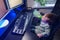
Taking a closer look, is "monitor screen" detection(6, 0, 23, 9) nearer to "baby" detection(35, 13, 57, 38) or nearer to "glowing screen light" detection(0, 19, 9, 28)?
"glowing screen light" detection(0, 19, 9, 28)

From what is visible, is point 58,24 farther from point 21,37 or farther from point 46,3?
point 46,3

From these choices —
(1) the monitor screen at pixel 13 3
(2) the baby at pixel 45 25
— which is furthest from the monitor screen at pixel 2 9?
(2) the baby at pixel 45 25

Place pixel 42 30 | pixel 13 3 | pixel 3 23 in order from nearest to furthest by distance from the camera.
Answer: pixel 42 30 → pixel 3 23 → pixel 13 3

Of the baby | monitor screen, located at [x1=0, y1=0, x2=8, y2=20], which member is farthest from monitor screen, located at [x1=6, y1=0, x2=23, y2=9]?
the baby

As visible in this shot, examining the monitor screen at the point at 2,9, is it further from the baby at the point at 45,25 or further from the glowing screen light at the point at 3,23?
the baby at the point at 45,25

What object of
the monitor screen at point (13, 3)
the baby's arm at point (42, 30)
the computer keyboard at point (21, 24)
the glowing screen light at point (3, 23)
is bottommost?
the computer keyboard at point (21, 24)

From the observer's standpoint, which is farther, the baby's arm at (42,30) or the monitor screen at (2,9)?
the monitor screen at (2,9)

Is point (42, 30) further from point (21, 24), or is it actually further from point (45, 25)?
point (21, 24)

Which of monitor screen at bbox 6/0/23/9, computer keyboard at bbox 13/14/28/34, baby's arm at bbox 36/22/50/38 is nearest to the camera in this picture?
baby's arm at bbox 36/22/50/38

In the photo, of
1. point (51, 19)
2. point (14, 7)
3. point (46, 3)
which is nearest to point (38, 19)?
point (51, 19)

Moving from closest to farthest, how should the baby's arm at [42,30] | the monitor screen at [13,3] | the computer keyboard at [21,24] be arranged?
the baby's arm at [42,30] → the computer keyboard at [21,24] → the monitor screen at [13,3]

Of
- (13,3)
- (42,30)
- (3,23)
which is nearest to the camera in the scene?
(42,30)

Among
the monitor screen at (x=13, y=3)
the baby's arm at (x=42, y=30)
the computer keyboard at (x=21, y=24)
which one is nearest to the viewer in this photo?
the baby's arm at (x=42, y=30)

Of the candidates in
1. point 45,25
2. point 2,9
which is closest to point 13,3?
point 2,9
